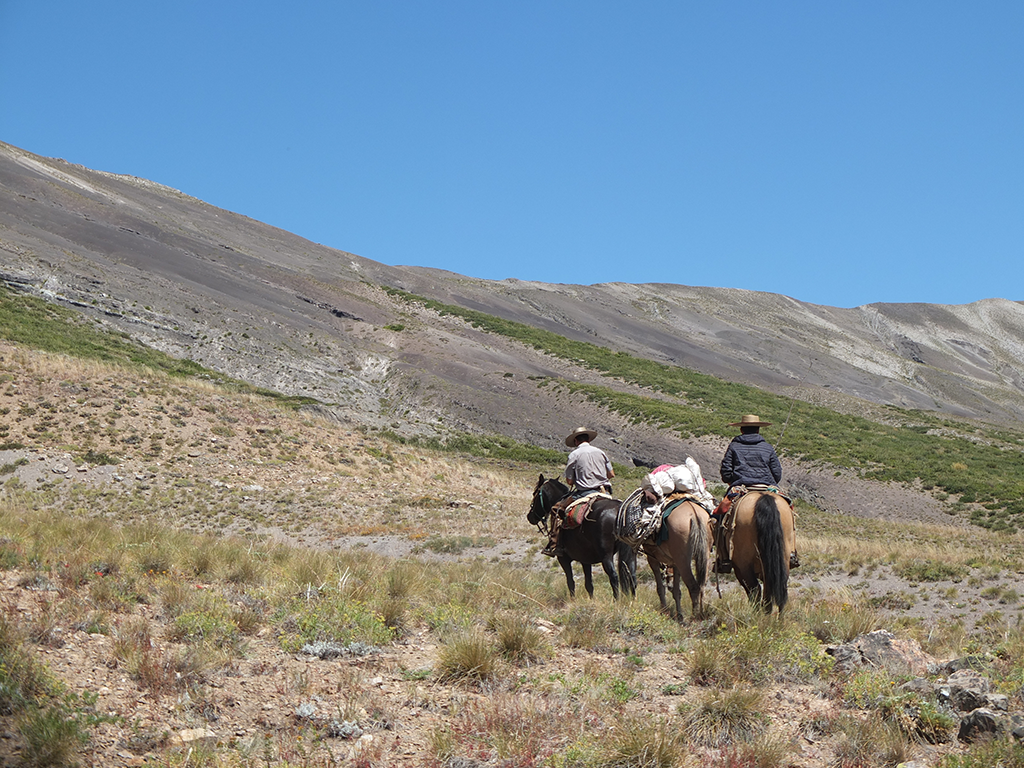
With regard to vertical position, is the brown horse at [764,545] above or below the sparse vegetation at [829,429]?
below

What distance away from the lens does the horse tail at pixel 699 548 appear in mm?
9438

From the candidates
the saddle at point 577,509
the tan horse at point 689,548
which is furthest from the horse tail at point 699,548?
the saddle at point 577,509

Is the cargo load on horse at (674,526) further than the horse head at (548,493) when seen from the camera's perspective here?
No

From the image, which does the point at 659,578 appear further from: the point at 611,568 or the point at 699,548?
the point at 699,548

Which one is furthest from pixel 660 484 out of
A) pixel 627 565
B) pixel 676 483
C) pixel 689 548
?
pixel 627 565

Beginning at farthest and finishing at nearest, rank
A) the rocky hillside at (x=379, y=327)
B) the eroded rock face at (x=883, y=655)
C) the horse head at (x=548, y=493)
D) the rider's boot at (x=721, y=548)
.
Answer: the rocky hillside at (x=379, y=327) → the horse head at (x=548, y=493) → the rider's boot at (x=721, y=548) → the eroded rock face at (x=883, y=655)

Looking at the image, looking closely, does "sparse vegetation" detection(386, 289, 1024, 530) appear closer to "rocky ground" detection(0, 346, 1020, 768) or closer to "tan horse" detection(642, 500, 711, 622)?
"rocky ground" detection(0, 346, 1020, 768)

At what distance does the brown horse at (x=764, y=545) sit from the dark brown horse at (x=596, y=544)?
1732 mm

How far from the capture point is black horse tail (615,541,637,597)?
10.8 m

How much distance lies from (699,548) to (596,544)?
232cm

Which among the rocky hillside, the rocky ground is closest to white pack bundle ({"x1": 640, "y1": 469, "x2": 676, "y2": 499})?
the rocky ground

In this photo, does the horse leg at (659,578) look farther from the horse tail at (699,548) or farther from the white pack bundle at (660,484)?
the white pack bundle at (660,484)

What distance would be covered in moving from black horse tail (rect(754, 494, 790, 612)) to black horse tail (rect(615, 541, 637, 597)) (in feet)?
7.31

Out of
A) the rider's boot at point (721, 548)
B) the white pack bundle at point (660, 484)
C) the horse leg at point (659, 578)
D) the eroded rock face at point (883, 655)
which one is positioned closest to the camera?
the eroded rock face at point (883, 655)
